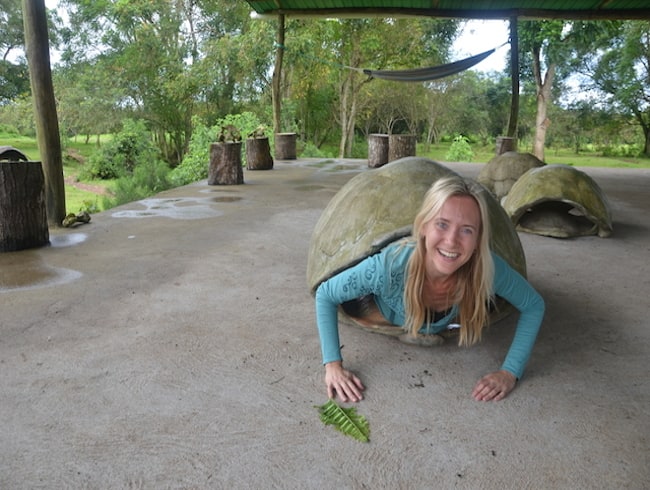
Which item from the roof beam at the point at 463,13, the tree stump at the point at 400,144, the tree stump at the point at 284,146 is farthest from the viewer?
the tree stump at the point at 284,146

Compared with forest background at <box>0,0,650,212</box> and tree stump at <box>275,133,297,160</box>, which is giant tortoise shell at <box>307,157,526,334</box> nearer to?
tree stump at <box>275,133,297,160</box>

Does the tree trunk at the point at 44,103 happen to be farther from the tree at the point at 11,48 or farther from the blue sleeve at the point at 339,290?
the tree at the point at 11,48

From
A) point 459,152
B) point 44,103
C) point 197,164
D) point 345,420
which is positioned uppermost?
point 44,103

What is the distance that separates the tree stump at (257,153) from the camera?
329 inches

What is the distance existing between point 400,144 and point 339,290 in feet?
25.4

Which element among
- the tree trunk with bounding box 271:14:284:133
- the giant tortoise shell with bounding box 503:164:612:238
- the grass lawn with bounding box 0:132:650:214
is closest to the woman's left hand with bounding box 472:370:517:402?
the giant tortoise shell with bounding box 503:164:612:238

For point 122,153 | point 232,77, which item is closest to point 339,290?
point 122,153

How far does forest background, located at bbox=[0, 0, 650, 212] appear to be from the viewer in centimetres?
1304

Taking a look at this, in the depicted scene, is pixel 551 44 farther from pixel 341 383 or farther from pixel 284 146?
pixel 341 383

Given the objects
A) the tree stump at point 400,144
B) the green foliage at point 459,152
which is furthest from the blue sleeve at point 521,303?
the green foliage at point 459,152

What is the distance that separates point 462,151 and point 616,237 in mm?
14264

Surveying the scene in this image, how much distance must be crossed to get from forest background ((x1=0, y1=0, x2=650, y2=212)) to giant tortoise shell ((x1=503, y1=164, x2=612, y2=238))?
8393mm

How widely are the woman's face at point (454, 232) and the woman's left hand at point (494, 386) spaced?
1.41 ft

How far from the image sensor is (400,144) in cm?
909
